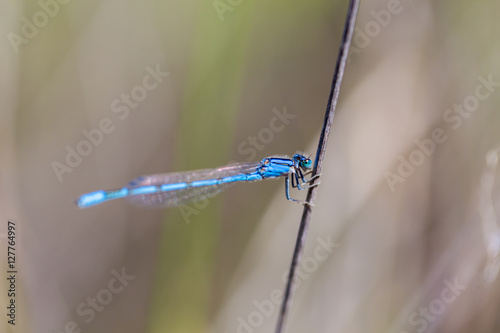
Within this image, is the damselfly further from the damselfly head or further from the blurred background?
the blurred background

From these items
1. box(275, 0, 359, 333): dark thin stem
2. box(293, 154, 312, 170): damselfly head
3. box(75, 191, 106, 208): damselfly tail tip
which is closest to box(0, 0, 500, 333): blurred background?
box(293, 154, 312, 170): damselfly head

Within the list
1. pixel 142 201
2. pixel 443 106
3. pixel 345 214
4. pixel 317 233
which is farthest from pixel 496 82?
pixel 142 201

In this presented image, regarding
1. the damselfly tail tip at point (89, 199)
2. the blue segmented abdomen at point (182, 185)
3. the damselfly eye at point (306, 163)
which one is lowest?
the damselfly tail tip at point (89, 199)

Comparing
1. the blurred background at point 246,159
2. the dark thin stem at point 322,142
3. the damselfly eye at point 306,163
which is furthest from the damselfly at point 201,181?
the dark thin stem at point 322,142

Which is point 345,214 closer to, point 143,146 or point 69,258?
point 143,146

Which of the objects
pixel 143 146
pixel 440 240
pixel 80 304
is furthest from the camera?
pixel 143 146

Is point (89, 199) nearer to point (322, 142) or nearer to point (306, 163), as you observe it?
point (306, 163)

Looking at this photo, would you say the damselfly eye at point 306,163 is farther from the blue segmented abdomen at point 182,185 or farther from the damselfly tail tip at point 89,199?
the damselfly tail tip at point 89,199
